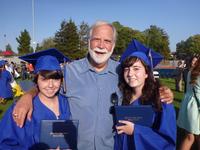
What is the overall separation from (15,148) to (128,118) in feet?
3.58

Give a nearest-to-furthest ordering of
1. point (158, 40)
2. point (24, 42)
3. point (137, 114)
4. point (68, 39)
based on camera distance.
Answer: point (137, 114) < point (68, 39) < point (24, 42) < point (158, 40)

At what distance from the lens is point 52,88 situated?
338 centimetres

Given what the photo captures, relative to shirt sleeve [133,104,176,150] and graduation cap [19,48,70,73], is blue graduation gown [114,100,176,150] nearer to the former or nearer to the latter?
shirt sleeve [133,104,176,150]

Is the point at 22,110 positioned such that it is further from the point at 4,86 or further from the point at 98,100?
the point at 4,86

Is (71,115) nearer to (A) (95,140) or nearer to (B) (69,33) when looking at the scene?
(A) (95,140)

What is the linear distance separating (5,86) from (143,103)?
12187 mm

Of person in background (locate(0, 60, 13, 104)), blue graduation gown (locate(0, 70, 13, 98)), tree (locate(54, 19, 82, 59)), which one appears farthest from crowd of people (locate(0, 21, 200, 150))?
tree (locate(54, 19, 82, 59))

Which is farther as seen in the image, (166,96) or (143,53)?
(143,53)

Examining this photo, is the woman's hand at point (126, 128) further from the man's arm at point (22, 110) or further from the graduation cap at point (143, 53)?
the man's arm at point (22, 110)

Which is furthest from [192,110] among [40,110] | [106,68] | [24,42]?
[24,42]

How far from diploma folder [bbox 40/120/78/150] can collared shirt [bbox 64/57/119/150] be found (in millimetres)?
408

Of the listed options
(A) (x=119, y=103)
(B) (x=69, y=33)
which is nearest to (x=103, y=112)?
(A) (x=119, y=103)

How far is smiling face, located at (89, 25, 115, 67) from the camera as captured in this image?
3.59 m

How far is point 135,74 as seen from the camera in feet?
11.5
